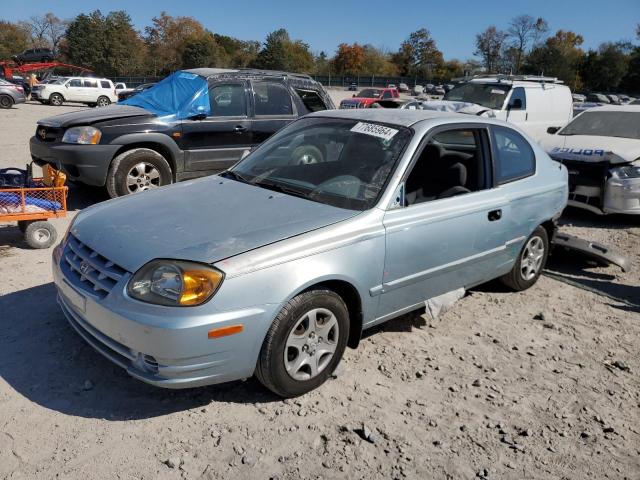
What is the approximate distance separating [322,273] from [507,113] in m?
10.0

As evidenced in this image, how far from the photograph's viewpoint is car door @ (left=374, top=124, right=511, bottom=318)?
11.6 feet

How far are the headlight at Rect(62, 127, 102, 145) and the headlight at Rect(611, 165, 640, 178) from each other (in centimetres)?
657

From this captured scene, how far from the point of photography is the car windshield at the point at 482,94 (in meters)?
12.0

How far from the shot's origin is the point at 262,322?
2.83m

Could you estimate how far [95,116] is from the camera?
680 centimetres

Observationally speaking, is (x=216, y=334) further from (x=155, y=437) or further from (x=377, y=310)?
(x=377, y=310)

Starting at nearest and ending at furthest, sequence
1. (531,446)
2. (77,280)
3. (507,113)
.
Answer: (531,446)
(77,280)
(507,113)

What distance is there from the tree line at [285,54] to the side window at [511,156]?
6350 cm

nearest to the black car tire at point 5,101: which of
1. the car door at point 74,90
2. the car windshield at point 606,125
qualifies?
the car door at point 74,90

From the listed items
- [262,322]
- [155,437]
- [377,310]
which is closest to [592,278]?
[377,310]

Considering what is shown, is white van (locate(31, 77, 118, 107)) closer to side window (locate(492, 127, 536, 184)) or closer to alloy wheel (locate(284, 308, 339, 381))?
side window (locate(492, 127, 536, 184))

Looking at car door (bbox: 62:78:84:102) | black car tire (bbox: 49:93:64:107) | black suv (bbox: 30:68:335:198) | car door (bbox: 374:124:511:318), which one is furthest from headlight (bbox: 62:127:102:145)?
car door (bbox: 62:78:84:102)

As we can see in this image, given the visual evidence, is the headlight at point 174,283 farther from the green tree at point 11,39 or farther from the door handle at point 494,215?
the green tree at point 11,39

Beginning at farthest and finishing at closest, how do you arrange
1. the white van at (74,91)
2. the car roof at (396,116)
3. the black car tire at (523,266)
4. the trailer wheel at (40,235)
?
the white van at (74,91), the trailer wheel at (40,235), the black car tire at (523,266), the car roof at (396,116)
